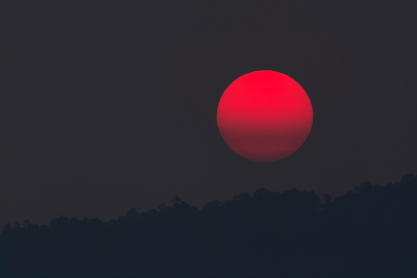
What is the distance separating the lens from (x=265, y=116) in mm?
12945

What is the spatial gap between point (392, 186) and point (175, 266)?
33.1 feet

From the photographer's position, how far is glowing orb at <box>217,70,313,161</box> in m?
13.0

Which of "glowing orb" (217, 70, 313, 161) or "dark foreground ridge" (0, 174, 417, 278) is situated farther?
"dark foreground ridge" (0, 174, 417, 278)

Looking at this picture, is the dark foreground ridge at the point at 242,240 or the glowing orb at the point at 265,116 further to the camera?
the dark foreground ridge at the point at 242,240

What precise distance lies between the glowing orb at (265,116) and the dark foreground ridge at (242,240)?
5081 mm

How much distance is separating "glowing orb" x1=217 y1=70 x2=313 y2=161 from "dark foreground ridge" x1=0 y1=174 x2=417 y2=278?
5.08 metres

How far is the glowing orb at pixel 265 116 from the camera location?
42.6 ft

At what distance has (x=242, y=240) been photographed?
56.7 feet

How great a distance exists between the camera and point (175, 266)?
56.7ft

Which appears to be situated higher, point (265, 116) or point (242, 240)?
point (265, 116)

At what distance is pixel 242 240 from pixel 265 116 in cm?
621

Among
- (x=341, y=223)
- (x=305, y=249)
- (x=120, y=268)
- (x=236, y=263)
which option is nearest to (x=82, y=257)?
(x=120, y=268)

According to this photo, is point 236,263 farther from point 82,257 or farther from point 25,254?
point 25,254

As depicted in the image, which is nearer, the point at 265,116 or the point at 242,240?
the point at 265,116
